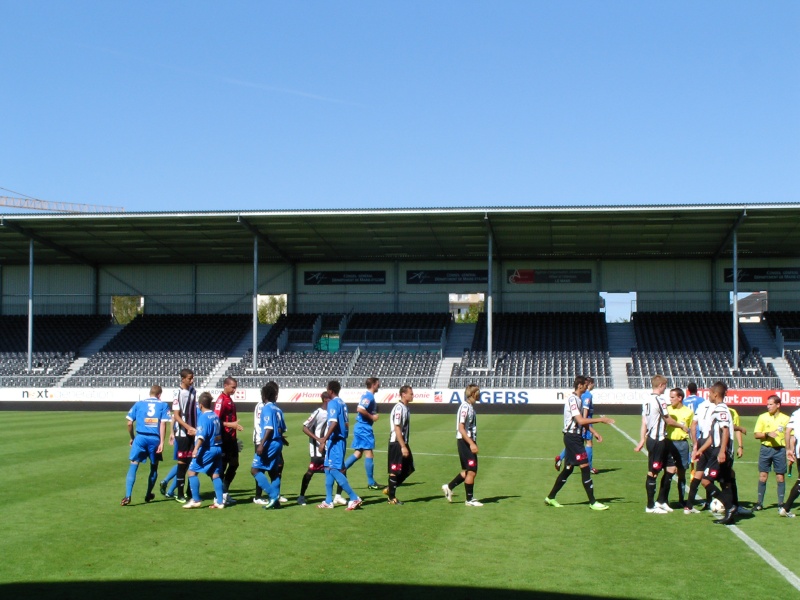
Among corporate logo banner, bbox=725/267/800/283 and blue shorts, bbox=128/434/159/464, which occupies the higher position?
corporate logo banner, bbox=725/267/800/283

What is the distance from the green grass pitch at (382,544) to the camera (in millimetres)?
8039

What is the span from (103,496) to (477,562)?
678 cm

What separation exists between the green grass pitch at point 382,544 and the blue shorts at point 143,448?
0.69 m

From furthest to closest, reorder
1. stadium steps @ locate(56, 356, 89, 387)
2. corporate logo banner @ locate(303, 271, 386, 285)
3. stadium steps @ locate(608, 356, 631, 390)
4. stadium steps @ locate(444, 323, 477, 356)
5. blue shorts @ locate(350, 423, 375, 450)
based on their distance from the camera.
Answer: corporate logo banner @ locate(303, 271, 386, 285) < stadium steps @ locate(444, 323, 477, 356) < stadium steps @ locate(56, 356, 89, 387) < stadium steps @ locate(608, 356, 631, 390) < blue shorts @ locate(350, 423, 375, 450)

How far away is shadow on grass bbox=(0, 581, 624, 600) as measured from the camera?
7.69 meters

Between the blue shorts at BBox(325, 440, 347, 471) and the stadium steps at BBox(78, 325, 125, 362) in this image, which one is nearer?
the blue shorts at BBox(325, 440, 347, 471)

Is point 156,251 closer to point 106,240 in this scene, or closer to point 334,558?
point 106,240

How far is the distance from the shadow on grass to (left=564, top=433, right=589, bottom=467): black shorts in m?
4.44

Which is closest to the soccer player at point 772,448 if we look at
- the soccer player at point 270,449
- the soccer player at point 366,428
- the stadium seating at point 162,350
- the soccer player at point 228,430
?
the soccer player at point 366,428

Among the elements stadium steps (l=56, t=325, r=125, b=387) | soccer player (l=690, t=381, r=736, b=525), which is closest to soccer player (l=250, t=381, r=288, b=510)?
soccer player (l=690, t=381, r=736, b=525)

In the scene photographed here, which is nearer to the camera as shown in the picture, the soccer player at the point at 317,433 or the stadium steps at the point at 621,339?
the soccer player at the point at 317,433

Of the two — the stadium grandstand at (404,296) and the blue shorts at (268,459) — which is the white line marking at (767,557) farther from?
the stadium grandstand at (404,296)

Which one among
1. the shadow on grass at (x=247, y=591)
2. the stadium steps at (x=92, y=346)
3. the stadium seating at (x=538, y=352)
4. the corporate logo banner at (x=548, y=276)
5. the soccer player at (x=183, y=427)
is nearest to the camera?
the shadow on grass at (x=247, y=591)

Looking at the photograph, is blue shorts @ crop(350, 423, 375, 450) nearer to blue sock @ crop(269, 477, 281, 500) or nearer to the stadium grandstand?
blue sock @ crop(269, 477, 281, 500)
